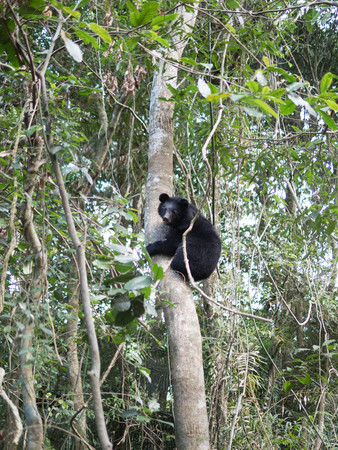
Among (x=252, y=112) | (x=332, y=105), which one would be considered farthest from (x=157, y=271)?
(x=332, y=105)

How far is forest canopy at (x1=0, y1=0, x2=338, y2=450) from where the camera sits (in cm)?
197

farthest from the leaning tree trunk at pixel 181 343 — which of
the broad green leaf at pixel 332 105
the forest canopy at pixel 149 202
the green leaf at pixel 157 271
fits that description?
the broad green leaf at pixel 332 105

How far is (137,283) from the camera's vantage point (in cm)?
160

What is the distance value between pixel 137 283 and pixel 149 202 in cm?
164

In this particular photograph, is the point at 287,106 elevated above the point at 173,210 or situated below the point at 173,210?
above

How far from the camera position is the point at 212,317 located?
5.75 m

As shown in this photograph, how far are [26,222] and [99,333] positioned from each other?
148 centimetres

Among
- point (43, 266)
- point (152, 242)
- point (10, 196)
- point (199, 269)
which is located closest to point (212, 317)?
point (199, 269)

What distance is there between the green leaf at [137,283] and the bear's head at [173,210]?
1565 millimetres

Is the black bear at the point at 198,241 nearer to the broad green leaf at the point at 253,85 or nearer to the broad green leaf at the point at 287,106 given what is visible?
the broad green leaf at the point at 287,106

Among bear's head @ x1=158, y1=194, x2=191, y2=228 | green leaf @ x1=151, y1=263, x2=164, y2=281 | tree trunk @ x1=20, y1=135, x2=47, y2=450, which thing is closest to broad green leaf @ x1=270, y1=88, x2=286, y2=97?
green leaf @ x1=151, y1=263, x2=164, y2=281

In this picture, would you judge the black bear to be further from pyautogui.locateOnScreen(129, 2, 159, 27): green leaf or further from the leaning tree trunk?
pyautogui.locateOnScreen(129, 2, 159, 27): green leaf

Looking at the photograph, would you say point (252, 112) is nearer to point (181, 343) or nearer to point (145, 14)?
point (145, 14)

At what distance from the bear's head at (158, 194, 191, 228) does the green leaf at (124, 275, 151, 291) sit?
156cm
